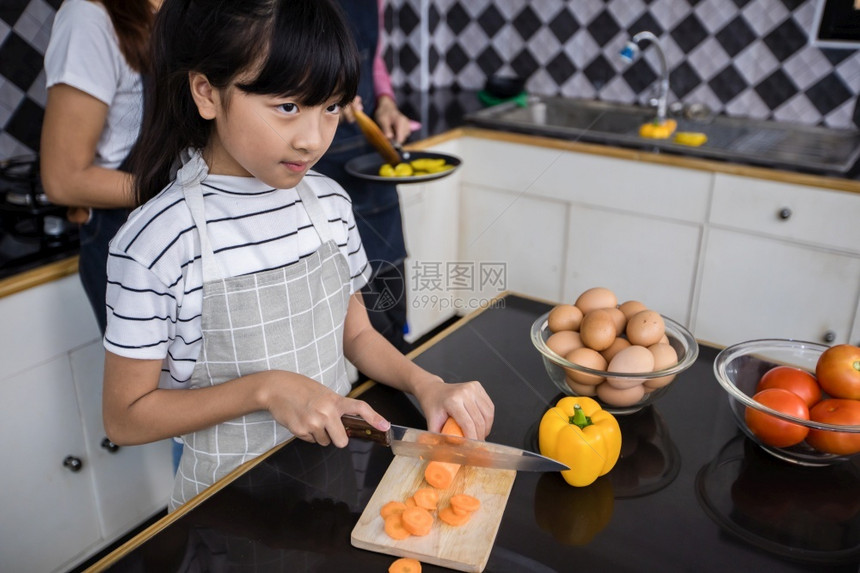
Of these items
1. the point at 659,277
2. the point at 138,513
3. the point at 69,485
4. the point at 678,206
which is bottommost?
the point at 138,513

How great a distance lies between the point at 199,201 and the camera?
2.47 feet

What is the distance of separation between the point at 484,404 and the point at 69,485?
950 millimetres

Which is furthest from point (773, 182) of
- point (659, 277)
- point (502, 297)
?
point (502, 297)

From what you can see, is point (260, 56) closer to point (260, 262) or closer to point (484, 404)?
point (260, 262)

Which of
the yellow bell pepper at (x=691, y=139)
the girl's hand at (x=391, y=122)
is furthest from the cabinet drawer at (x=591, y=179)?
the girl's hand at (x=391, y=122)

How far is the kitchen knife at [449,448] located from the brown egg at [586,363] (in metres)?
0.13

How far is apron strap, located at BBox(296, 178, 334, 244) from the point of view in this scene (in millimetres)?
854

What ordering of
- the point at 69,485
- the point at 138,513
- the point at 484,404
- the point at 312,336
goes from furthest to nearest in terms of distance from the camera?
the point at 138,513, the point at 69,485, the point at 312,336, the point at 484,404

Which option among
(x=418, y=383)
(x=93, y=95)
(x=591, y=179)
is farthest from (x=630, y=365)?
(x=591, y=179)

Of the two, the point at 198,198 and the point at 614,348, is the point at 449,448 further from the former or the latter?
the point at 198,198

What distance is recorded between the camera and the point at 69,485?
1331 millimetres

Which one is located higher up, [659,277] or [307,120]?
[307,120]

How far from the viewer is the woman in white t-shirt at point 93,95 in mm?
1041

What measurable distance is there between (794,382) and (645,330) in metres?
0.15
